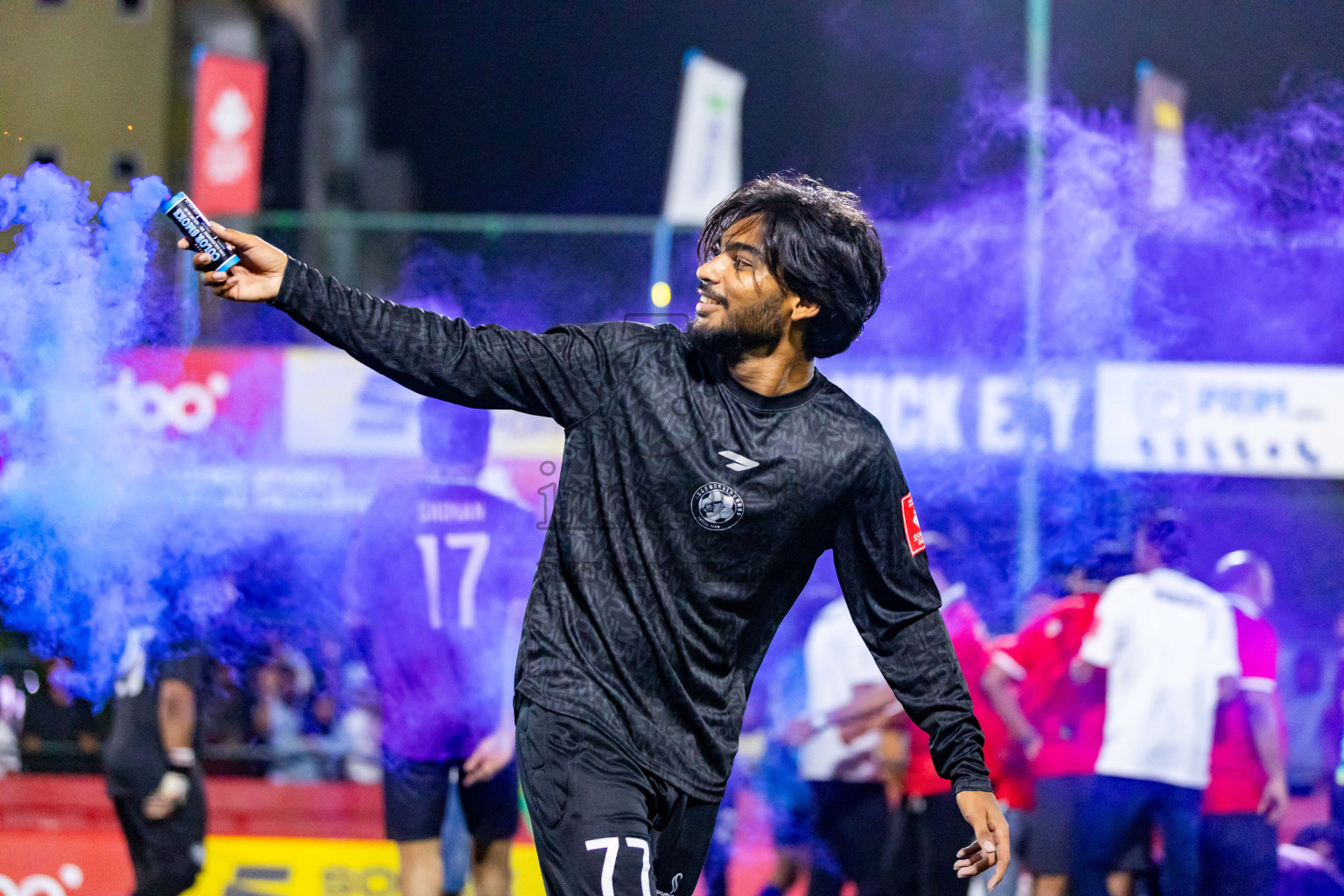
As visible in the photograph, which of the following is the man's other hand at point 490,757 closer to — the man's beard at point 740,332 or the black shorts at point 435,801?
the black shorts at point 435,801

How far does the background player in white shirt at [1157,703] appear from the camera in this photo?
493 cm

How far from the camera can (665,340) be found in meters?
2.63

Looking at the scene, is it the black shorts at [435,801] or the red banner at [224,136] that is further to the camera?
the red banner at [224,136]

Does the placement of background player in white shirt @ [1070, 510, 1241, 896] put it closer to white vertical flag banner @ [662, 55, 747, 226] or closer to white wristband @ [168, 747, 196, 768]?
white vertical flag banner @ [662, 55, 747, 226]

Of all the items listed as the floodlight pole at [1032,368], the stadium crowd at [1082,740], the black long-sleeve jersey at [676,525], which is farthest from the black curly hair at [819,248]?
the floodlight pole at [1032,368]

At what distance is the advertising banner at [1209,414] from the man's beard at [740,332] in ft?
9.99

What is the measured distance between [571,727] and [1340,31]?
4747 mm

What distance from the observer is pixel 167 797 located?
15.9 ft

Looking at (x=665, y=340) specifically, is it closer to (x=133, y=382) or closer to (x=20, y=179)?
(x=20, y=179)

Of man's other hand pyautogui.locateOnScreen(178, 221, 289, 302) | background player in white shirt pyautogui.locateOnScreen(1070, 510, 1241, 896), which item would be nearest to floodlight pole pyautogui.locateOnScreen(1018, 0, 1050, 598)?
background player in white shirt pyautogui.locateOnScreen(1070, 510, 1241, 896)

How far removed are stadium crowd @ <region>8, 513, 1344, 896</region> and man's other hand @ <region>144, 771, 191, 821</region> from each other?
311 millimetres

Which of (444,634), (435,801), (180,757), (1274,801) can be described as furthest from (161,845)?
(1274,801)

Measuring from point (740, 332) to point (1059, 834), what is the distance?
3.36 meters

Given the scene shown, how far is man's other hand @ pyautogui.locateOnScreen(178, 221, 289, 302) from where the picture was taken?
227 centimetres
